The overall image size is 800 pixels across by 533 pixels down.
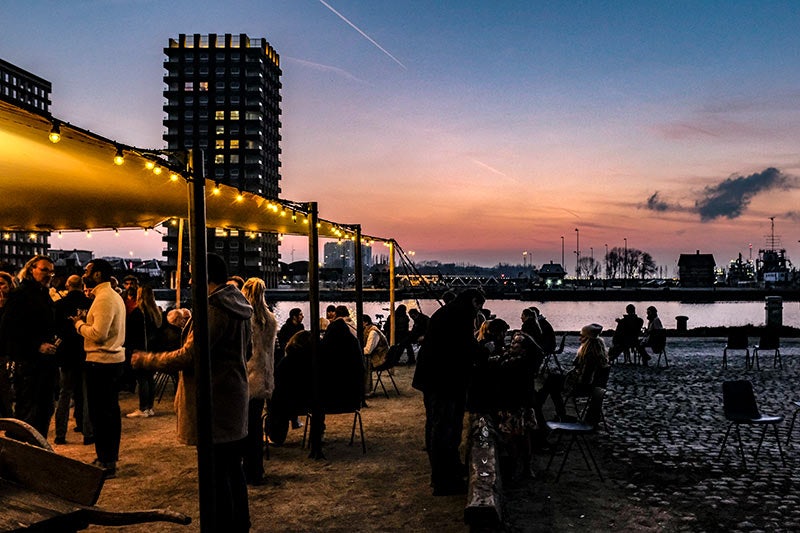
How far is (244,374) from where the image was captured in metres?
4.29

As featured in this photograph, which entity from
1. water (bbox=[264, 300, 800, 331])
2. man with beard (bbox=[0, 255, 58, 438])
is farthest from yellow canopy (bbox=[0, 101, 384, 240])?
water (bbox=[264, 300, 800, 331])

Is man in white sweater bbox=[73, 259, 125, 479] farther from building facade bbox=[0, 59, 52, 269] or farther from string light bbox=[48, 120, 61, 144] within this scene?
building facade bbox=[0, 59, 52, 269]

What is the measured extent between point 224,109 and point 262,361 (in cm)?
9990

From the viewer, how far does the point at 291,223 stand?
11812mm

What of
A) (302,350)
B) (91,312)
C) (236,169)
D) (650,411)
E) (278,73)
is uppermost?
(278,73)

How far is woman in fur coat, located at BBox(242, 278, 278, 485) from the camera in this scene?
19.1 feet

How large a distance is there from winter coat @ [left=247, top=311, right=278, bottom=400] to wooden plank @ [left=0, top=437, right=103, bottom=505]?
133 inches

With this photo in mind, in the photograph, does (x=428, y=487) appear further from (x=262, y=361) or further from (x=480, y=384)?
(x=262, y=361)

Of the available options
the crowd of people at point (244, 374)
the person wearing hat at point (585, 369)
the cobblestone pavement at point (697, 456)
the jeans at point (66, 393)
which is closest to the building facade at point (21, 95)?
the jeans at point (66, 393)

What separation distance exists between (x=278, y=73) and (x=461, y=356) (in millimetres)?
113749

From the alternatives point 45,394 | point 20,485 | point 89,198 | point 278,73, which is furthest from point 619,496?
point 278,73

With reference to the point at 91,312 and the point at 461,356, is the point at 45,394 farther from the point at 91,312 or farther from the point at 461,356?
the point at 461,356

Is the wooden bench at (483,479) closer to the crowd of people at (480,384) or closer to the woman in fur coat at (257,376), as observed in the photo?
the crowd of people at (480,384)

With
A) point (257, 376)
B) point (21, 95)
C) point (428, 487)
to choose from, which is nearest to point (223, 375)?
point (257, 376)
